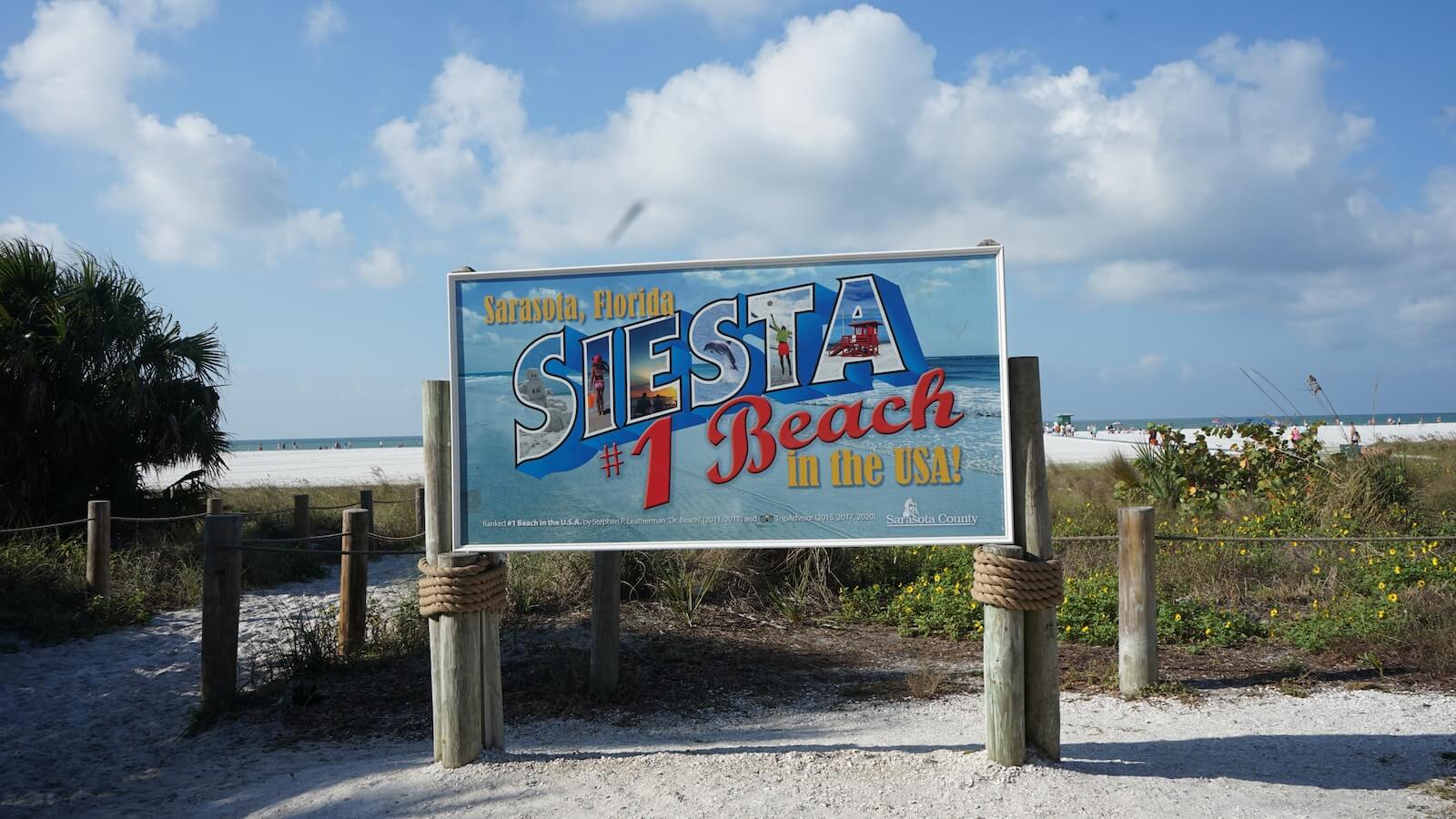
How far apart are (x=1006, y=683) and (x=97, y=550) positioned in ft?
28.6

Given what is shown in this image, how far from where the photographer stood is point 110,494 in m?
11.4

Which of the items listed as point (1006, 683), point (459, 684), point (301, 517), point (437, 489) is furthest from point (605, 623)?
point (301, 517)

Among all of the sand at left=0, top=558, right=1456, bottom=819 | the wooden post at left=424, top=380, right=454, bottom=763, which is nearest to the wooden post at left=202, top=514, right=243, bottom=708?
the sand at left=0, top=558, right=1456, bottom=819

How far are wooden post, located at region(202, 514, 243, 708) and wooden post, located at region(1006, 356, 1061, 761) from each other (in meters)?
4.82

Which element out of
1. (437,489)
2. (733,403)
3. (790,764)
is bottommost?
(790,764)

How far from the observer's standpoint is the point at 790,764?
458 centimetres

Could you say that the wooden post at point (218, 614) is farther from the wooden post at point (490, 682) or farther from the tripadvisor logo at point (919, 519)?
the tripadvisor logo at point (919, 519)

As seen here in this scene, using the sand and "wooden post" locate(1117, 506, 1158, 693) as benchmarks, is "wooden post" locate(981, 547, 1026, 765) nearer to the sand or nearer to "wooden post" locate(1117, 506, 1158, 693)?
the sand

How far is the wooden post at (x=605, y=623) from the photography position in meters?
6.18

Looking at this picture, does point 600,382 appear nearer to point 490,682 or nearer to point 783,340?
point 783,340

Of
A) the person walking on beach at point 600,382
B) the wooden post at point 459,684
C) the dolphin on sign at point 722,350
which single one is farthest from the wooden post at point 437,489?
the dolphin on sign at point 722,350

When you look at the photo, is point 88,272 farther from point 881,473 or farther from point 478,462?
point 881,473

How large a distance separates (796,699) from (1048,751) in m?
1.96

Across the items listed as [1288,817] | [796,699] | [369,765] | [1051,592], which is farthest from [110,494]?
[1288,817]
